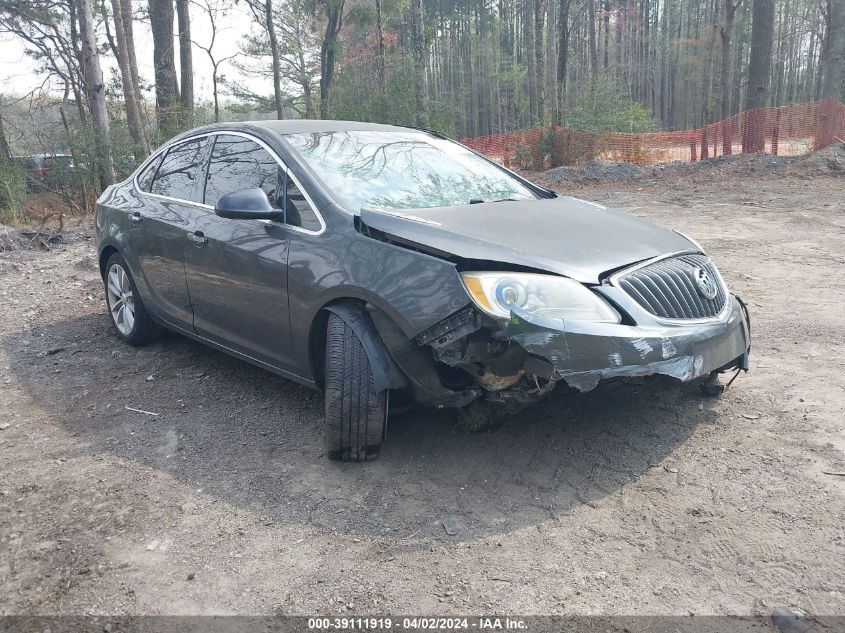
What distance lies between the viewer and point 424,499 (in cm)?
316

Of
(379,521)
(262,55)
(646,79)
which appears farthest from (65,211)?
(646,79)

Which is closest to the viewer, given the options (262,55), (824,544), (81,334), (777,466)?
(824,544)

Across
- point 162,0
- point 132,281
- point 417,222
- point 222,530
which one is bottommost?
point 222,530

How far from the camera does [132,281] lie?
17.4 feet

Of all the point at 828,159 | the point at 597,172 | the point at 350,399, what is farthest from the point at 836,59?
the point at 350,399

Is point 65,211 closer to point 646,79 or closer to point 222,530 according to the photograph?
point 222,530

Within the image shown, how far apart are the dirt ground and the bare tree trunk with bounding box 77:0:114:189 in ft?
32.1

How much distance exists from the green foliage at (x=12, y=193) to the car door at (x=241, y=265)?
10.3 m

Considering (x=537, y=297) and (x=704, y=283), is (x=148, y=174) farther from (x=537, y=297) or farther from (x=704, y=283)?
(x=704, y=283)

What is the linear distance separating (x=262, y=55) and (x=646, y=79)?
1249 inches

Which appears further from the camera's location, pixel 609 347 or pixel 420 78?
pixel 420 78

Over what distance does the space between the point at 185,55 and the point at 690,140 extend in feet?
49.3

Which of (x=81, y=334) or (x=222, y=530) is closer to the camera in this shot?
(x=222, y=530)

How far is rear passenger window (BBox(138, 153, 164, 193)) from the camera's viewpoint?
5.25m
